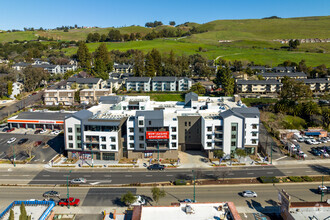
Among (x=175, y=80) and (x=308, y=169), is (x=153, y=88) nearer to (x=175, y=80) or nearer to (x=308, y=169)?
(x=175, y=80)

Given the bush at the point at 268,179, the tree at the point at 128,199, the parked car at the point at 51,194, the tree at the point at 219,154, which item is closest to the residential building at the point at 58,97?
the parked car at the point at 51,194

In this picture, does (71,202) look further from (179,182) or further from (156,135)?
(156,135)

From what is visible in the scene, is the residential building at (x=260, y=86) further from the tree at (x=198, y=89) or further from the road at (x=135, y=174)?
the road at (x=135, y=174)

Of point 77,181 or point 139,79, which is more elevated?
point 139,79

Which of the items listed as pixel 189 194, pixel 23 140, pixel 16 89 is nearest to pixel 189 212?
pixel 189 194

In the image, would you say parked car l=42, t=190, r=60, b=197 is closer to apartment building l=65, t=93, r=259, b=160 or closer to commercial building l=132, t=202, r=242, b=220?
apartment building l=65, t=93, r=259, b=160
